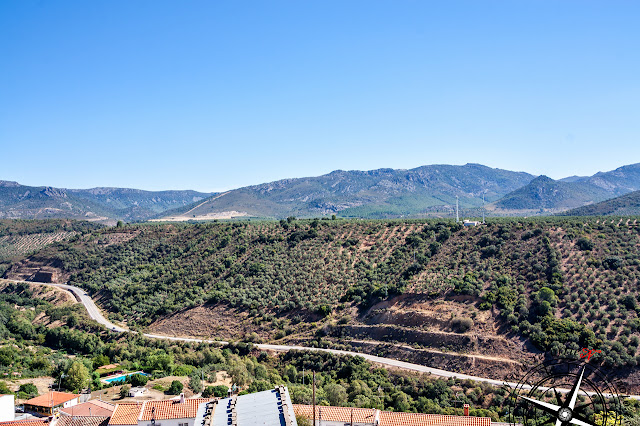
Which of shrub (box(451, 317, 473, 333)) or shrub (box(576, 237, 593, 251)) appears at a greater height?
shrub (box(576, 237, 593, 251))

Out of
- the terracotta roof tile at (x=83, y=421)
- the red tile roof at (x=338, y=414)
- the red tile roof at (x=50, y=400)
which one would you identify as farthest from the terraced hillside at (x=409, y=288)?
the terracotta roof tile at (x=83, y=421)

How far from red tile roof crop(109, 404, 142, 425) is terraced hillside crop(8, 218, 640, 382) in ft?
94.4

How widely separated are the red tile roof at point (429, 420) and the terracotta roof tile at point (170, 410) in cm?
1090

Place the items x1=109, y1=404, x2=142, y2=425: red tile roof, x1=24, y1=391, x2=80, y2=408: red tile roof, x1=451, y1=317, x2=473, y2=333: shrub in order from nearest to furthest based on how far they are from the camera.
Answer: x1=109, y1=404, x2=142, y2=425: red tile roof < x1=24, y1=391, x2=80, y2=408: red tile roof < x1=451, y1=317, x2=473, y2=333: shrub

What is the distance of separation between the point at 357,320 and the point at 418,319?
779cm

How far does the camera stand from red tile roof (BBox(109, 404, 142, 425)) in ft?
99.3

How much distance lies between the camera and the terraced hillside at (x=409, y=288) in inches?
1960

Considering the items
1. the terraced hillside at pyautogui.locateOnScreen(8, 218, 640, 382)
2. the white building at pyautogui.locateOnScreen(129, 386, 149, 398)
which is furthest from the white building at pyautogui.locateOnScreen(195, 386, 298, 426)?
the terraced hillside at pyautogui.locateOnScreen(8, 218, 640, 382)

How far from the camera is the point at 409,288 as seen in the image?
61562 millimetres

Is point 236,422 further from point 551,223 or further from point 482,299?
point 551,223

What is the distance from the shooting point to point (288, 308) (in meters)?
65.6

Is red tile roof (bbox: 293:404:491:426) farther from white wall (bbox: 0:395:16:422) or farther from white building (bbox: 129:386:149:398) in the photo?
white wall (bbox: 0:395:16:422)

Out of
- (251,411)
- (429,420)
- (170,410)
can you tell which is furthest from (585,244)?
(170,410)

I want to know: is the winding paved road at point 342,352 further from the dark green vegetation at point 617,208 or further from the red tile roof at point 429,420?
the dark green vegetation at point 617,208
